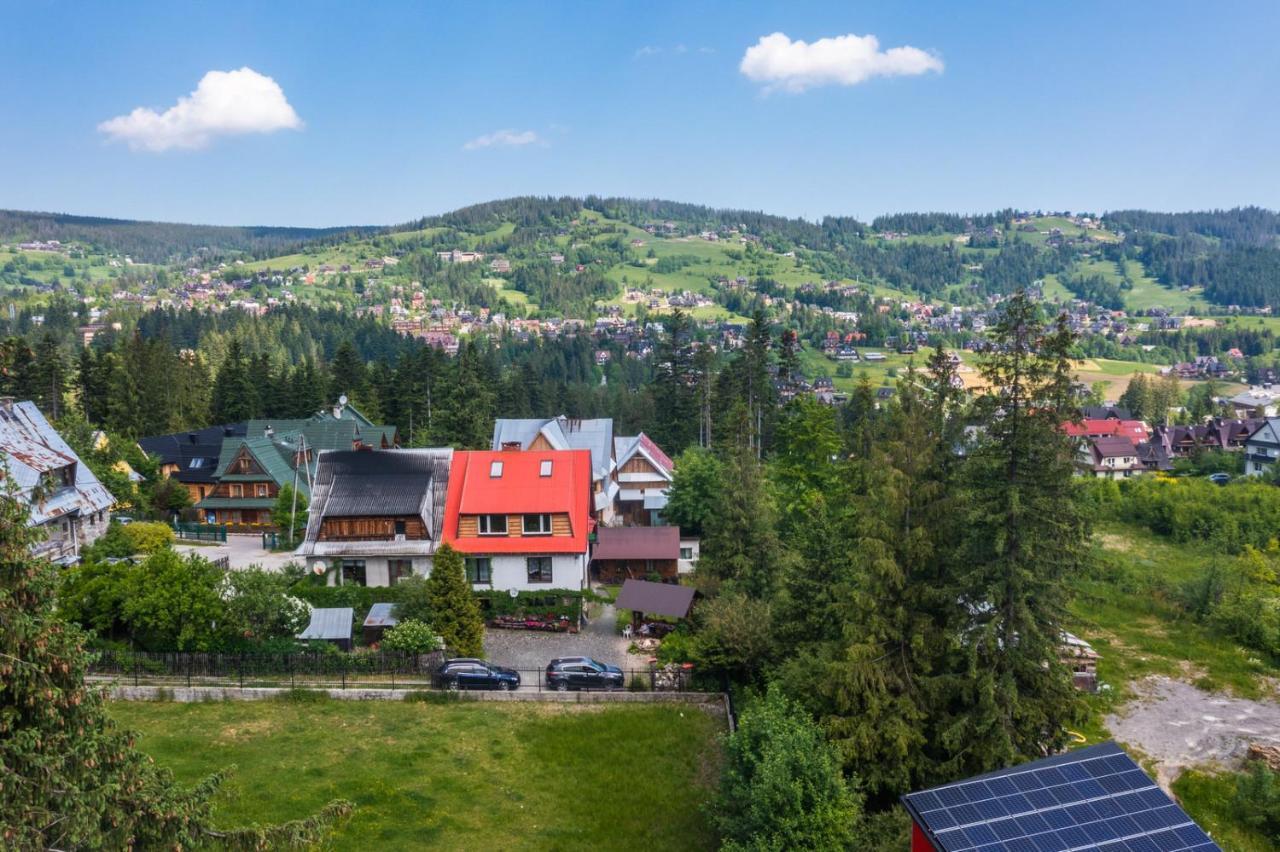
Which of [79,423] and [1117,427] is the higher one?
[79,423]

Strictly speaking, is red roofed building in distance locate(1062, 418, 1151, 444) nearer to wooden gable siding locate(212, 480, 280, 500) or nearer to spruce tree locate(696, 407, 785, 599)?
spruce tree locate(696, 407, 785, 599)

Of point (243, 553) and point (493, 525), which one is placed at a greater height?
point (493, 525)

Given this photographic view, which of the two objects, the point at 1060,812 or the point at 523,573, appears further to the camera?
the point at 523,573

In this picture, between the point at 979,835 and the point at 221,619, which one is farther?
the point at 221,619

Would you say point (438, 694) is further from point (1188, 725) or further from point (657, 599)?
point (1188, 725)

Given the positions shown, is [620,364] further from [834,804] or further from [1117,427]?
[834,804]

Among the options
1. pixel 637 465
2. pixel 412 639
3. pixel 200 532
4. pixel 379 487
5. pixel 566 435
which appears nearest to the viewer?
pixel 412 639

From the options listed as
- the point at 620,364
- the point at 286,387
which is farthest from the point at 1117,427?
the point at 286,387

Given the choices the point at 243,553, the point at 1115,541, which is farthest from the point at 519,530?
the point at 1115,541

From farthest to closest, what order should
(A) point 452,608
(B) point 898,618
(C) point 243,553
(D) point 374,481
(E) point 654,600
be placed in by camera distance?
(C) point 243,553, (D) point 374,481, (E) point 654,600, (A) point 452,608, (B) point 898,618
